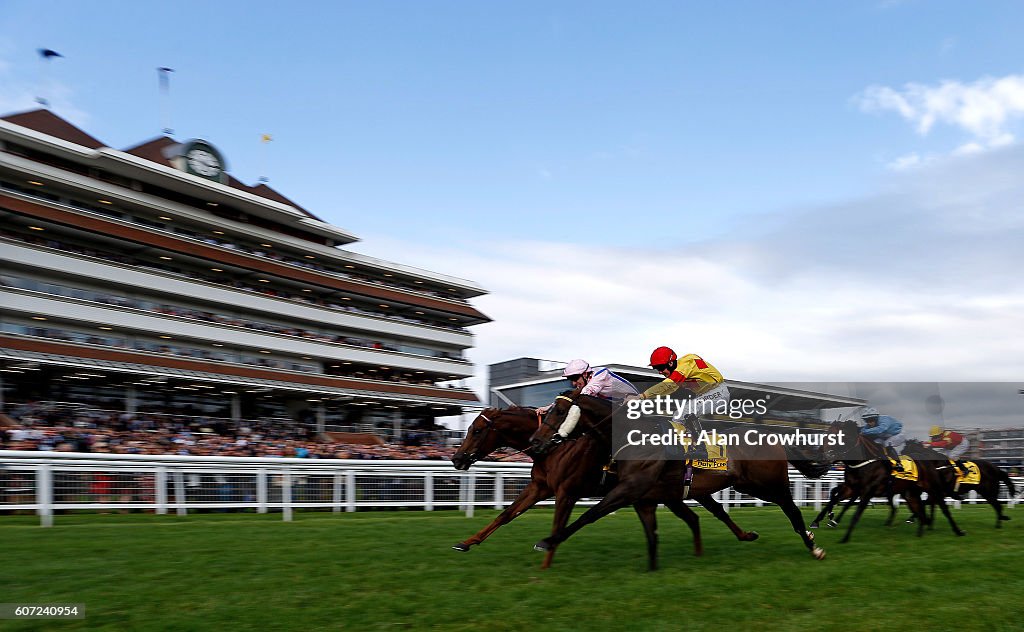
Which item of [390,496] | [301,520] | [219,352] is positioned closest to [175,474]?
[301,520]

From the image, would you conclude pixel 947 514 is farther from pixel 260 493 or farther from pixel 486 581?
pixel 260 493

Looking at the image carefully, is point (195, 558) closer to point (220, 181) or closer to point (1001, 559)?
point (1001, 559)

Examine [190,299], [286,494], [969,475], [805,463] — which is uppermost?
[190,299]

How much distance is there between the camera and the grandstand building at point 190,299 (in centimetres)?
2661

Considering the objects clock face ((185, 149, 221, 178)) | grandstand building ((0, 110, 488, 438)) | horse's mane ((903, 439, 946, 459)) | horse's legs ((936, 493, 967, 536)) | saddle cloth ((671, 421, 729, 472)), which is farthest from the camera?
clock face ((185, 149, 221, 178))

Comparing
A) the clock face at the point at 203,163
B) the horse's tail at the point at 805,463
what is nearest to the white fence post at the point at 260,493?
the horse's tail at the point at 805,463

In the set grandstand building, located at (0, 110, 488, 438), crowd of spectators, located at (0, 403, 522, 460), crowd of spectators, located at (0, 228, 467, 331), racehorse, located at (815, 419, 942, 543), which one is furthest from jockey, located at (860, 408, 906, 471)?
crowd of spectators, located at (0, 228, 467, 331)

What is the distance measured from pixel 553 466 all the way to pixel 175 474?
659cm

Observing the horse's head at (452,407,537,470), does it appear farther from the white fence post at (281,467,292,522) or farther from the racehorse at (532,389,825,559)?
the white fence post at (281,467,292,522)

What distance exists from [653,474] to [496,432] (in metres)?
1.89

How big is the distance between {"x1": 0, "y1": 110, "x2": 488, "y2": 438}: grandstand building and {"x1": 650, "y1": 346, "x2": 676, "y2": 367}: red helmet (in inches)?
908

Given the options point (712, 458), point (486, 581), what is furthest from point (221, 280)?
point (486, 581)

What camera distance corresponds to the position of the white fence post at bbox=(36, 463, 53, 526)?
29.3 feet

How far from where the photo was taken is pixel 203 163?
114 feet
